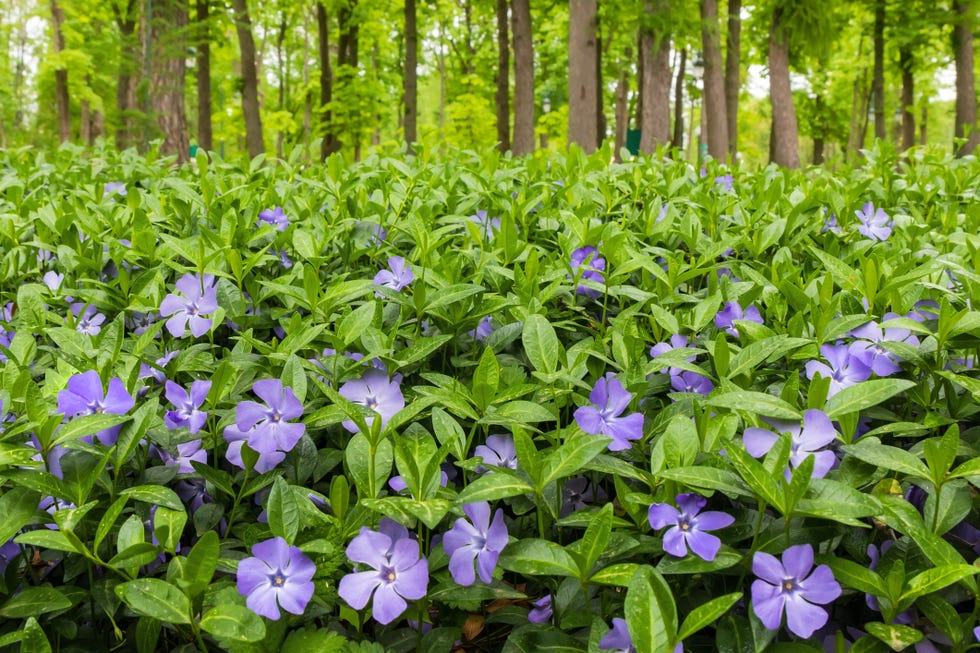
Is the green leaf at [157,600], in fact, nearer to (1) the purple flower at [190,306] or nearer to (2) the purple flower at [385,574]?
(2) the purple flower at [385,574]

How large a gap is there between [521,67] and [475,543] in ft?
35.7

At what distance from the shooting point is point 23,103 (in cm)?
4534

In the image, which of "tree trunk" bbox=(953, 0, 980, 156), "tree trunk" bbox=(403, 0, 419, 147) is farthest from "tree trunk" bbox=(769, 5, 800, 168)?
"tree trunk" bbox=(403, 0, 419, 147)

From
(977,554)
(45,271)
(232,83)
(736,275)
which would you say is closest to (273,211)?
(45,271)

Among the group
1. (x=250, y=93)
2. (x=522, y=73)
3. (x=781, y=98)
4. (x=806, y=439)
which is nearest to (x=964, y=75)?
(x=781, y=98)

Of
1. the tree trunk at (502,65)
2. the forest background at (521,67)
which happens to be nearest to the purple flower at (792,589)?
the forest background at (521,67)

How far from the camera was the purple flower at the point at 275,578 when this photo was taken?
3.26 ft

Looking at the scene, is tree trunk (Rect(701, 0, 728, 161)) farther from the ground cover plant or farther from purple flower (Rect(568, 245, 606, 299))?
the ground cover plant

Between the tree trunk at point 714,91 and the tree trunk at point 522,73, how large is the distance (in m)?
2.46

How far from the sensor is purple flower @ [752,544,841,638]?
965mm

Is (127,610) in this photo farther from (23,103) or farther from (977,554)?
(23,103)

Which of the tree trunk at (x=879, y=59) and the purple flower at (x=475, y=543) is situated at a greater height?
the tree trunk at (x=879, y=59)

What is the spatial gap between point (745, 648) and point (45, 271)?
80.2 inches

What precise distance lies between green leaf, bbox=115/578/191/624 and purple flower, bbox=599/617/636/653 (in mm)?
511
